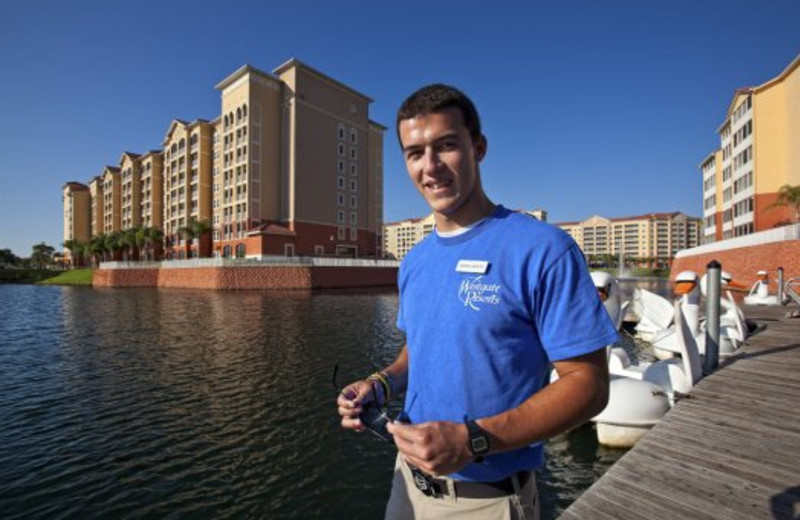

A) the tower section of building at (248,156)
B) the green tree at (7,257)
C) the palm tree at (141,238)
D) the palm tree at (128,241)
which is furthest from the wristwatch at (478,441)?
the green tree at (7,257)

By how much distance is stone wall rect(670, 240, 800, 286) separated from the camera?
24266mm

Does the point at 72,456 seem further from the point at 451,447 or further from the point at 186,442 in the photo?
the point at 451,447

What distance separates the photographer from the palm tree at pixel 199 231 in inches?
2371

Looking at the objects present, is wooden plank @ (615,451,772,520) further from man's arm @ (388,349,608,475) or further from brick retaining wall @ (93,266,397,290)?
brick retaining wall @ (93,266,397,290)

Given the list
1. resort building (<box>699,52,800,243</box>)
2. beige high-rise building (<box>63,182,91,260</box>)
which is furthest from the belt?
beige high-rise building (<box>63,182,91,260</box>)

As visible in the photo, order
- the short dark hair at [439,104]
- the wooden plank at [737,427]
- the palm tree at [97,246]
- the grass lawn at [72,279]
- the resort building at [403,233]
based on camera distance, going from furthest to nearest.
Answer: the resort building at [403,233]
the palm tree at [97,246]
the grass lawn at [72,279]
the wooden plank at [737,427]
the short dark hair at [439,104]

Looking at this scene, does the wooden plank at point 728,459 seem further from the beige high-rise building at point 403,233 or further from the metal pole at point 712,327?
the beige high-rise building at point 403,233

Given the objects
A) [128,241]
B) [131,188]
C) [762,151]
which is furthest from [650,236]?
[131,188]

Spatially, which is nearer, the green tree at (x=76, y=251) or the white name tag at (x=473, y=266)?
the white name tag at (x=473, y=266)

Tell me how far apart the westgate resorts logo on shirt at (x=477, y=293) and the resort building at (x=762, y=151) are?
178 ft

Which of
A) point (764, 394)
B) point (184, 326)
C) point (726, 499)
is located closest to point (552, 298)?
point (726, 499)

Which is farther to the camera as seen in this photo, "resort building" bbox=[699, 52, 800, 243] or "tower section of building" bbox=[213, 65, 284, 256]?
"tower section of building" bbox=[213, 65, 284, 256]

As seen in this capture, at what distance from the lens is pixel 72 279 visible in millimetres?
73250

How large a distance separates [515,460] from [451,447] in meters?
0.57
